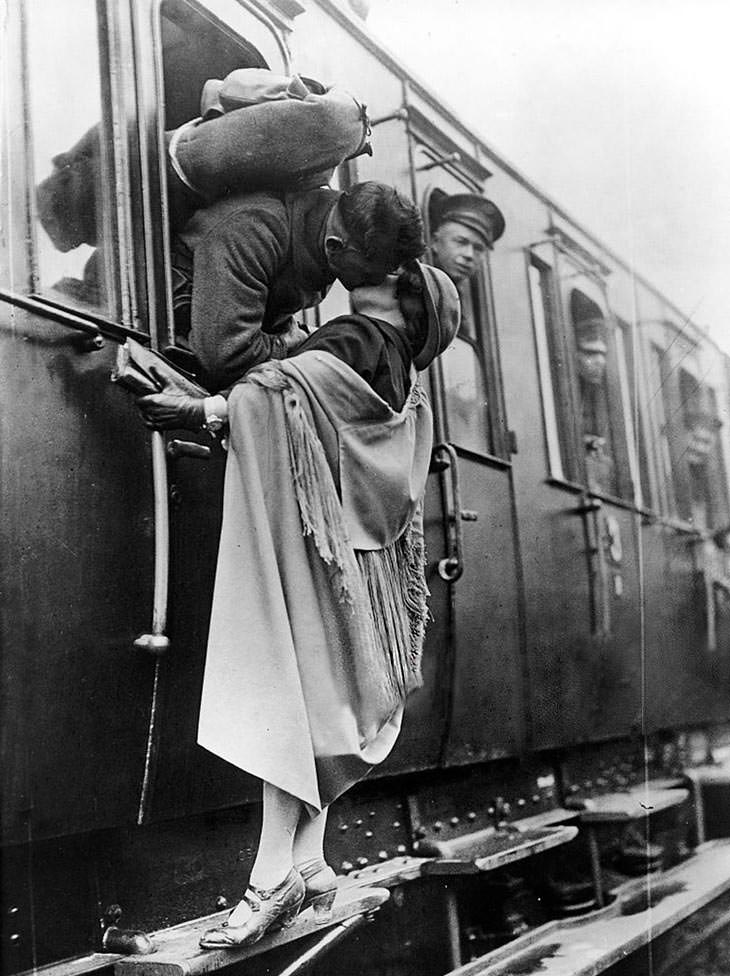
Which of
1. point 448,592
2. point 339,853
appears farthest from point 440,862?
point 448,592

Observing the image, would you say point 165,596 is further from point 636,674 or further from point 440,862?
point 636,674

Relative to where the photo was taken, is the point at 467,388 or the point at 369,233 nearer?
the point at 369,233

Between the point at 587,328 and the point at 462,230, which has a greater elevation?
the point at 462,230

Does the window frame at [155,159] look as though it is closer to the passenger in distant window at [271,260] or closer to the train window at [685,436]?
the passenger in distant window at [271,260]

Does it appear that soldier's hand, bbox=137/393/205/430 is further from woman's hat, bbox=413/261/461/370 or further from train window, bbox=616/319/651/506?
train window, bbox=616/319/651/506

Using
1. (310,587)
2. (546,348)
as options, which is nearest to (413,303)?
(310,587)

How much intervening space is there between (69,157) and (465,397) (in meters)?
1.35

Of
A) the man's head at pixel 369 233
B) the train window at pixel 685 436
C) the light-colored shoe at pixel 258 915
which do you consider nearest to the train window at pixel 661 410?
the train window at pixel 685 436

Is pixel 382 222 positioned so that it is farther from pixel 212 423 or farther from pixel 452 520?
pixel 452 520

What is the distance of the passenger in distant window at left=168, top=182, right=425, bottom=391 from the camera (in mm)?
2258

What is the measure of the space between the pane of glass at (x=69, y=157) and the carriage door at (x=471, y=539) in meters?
1.06

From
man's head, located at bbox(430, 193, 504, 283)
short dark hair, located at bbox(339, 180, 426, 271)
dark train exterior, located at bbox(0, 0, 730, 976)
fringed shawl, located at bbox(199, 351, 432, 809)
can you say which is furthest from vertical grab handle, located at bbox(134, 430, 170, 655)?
man's head, located at bbox(430, 193, 504, 283)

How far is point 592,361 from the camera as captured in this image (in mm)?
3523

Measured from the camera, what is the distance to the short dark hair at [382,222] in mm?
2449
